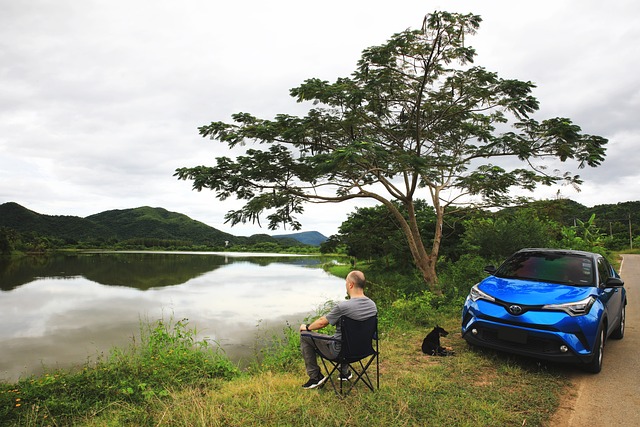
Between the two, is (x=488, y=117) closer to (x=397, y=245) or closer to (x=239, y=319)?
(x=397, y=245)

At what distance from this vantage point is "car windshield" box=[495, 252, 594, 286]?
515 cm

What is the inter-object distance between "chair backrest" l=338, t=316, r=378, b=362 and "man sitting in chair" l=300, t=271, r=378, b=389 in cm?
6

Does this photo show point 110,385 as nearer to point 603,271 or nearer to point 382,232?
point 603,271

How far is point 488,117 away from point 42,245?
231 ft

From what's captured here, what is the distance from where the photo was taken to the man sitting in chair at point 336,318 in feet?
12.1

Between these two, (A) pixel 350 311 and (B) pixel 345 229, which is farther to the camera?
(B) pixel 345 229

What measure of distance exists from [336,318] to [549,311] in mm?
2673

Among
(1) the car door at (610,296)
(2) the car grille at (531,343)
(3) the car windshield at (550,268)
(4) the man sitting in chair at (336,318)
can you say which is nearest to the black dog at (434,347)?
(2) the car grille at (531,343)

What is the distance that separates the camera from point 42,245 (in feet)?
194

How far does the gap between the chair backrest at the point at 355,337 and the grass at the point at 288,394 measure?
1.36ft

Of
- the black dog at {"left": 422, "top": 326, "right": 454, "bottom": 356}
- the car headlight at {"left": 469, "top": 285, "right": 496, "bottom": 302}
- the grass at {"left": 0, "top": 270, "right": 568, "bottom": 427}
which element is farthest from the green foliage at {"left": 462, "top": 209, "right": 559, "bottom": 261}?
the black dog at {"left": 422, "top": 326, "right": 454, "bottom": 356}

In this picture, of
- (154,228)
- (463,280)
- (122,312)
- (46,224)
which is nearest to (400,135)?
(463,280)

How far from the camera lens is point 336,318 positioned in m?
3.68

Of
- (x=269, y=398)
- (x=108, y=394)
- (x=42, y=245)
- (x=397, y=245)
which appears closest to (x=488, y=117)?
(x=397, y=245)
